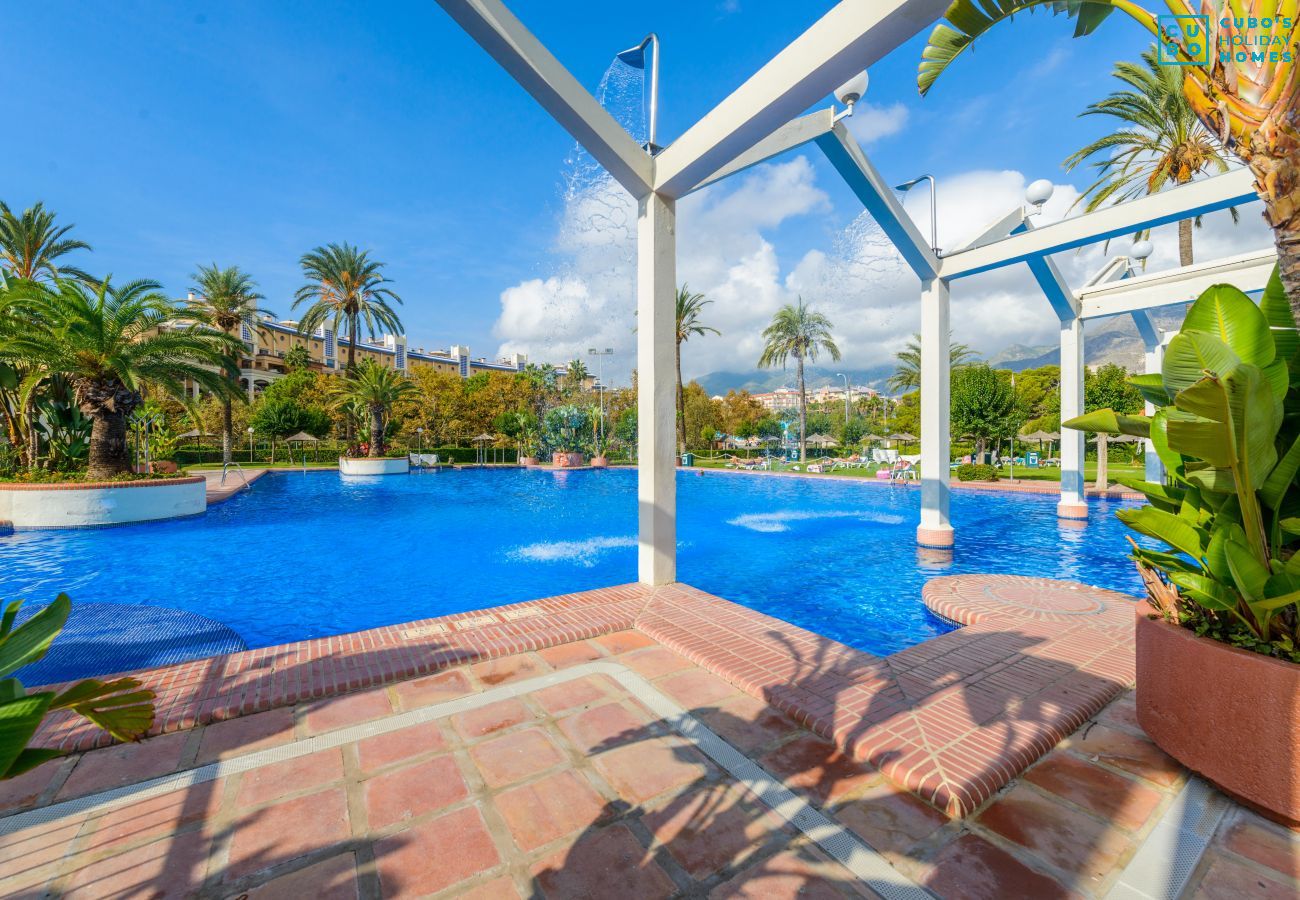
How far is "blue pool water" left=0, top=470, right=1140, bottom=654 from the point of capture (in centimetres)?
710

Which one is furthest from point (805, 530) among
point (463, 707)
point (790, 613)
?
point (463, 707)

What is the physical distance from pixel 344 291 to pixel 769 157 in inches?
Answer: 1248

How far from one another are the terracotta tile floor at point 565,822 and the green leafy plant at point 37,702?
1123mm

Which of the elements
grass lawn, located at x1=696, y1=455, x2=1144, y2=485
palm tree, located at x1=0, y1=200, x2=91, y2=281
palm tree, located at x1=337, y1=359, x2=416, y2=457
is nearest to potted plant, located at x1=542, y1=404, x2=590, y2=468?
palm tree, located at x1=337, y1=359, x2=416, y2=457

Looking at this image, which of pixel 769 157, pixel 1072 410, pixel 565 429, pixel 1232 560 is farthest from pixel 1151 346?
pixel 565 429

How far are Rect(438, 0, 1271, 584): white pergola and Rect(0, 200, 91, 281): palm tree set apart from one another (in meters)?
26.5

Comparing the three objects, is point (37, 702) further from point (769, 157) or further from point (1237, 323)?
point (769, 157)

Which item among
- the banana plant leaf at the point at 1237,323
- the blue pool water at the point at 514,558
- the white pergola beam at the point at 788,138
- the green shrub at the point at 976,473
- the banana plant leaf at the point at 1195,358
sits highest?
the white pergola beam at the point at 788,138

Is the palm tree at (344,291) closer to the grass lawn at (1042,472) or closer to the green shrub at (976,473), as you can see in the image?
the grass lawn at (1042,472)

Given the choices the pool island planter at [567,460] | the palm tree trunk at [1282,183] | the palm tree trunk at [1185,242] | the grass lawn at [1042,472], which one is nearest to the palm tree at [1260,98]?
the palm tree trunk at [1282,183]

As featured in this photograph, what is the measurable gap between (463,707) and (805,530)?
33.0 feet

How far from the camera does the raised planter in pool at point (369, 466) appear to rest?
26.9m

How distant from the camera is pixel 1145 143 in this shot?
1421cm

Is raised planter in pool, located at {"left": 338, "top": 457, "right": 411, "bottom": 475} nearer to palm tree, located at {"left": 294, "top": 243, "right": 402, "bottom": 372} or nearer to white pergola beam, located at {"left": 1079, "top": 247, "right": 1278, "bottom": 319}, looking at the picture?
palm tree, located at {"left": 294, "top": 243, "right": 402, "bottom": 372}
